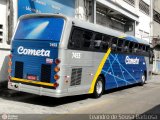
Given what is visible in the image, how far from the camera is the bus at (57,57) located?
1160 cm

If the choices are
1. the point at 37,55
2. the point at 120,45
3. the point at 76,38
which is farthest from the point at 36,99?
the point at 120,45

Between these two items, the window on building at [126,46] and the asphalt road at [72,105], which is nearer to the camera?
the asphalt road at [72,105]

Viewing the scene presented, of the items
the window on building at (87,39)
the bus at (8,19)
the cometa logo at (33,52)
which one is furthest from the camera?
the bus at (8,19)

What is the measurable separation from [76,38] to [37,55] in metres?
1.54

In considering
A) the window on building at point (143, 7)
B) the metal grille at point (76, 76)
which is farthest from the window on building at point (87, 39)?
the window on building at point (143, 7)

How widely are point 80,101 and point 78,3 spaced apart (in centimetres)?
1049

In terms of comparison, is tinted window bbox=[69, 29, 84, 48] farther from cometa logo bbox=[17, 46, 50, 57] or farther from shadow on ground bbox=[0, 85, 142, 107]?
shadow on ground bbox=[0, 85, 142, 107]

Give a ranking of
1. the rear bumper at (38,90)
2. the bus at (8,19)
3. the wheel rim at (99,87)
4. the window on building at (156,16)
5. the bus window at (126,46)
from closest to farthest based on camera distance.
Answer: the rear bumper at (38,90) → the wheel rim at (99,87) → the bus at (8,19) → the bus window at (126,46) → the window on building at (156,16)

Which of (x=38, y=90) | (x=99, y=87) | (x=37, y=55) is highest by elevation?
(x=37, y=55)

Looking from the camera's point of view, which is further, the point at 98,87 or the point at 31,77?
the point at 98,87

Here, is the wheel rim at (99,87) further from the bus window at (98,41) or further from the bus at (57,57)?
the bus window at (98,41)

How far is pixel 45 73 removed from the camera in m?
11.7

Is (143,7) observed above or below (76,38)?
above

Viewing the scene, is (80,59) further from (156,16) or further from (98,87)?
(156,16)
